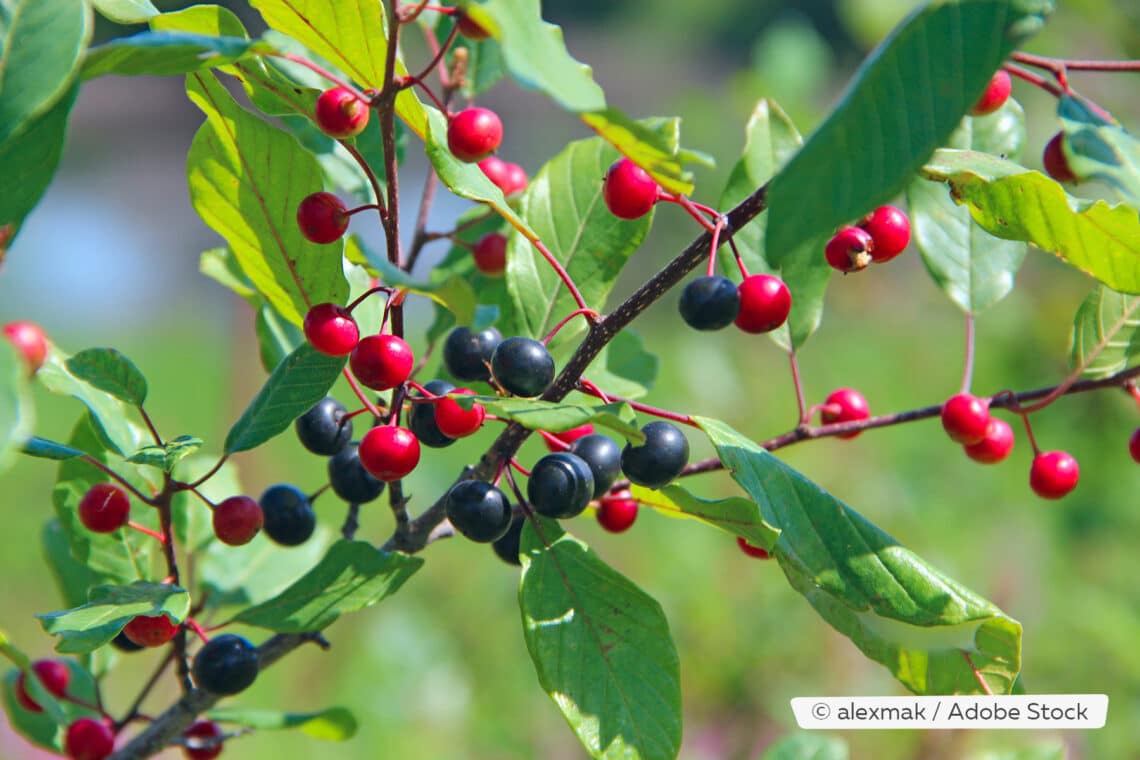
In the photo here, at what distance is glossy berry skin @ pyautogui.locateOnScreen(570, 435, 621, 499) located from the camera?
0.83 m

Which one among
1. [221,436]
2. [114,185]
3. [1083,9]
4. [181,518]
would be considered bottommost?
[114,185]

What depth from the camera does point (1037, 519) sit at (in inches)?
136

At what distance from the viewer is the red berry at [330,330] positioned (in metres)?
0.79

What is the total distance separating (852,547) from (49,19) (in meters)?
0.64

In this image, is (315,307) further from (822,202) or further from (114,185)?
(114,185)

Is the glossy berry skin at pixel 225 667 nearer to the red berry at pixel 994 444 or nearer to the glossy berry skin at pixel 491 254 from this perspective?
the glossy berry skin at pixel 491 254

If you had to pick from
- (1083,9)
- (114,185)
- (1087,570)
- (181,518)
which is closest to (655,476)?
(181,518)

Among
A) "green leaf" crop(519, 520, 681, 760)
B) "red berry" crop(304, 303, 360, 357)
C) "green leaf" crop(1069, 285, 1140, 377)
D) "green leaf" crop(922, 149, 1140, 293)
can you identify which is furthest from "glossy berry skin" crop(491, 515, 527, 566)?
"green leaf" crop(1069, 285, 1140, 377)

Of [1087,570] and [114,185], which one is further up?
[1087,570]

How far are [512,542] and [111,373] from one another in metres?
0.36

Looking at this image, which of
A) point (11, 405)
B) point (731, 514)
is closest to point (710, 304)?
point (731, 514)

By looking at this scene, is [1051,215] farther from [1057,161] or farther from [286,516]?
[286,516]

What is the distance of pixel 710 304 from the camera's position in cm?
78

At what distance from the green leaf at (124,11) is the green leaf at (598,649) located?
500 mm
